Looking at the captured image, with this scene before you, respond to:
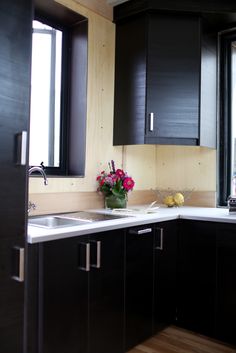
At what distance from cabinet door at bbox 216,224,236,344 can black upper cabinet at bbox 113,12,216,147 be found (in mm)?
819

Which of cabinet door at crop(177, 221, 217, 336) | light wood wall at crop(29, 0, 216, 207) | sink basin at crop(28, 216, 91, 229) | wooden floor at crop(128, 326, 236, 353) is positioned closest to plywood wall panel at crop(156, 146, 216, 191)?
light wood wall at crop(29, 0, 216, 207)

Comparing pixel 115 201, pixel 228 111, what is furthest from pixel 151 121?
pixel 228 111

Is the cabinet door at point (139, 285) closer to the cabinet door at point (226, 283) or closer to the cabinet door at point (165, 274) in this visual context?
the cabinet door at point (165, 274)

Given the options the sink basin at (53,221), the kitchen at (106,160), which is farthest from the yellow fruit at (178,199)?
the sink basin at (53,221)

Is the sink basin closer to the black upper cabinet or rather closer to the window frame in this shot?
the window frame

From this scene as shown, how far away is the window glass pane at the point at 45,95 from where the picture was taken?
2.40 m

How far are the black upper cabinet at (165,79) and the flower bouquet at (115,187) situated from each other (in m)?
0.30

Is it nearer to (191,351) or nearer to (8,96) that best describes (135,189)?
(191,351)

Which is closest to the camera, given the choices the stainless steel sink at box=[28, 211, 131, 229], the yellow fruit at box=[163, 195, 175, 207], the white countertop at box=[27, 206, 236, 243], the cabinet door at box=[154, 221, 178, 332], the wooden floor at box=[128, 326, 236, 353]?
the white countertop at box=[27, 206, 236, 243]

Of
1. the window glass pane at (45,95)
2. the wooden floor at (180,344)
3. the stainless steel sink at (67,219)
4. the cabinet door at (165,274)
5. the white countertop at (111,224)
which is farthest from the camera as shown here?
the window glass pane at (45,95)

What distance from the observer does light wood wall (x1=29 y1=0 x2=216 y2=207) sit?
2.51 meters

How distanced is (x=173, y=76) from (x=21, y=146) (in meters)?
1.63

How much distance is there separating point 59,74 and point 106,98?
405 millimetres

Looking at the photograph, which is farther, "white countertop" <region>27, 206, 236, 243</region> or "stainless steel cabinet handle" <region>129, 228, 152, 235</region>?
"stainless steel cabinet handle" <region>129, 228, 152, 235</region>
